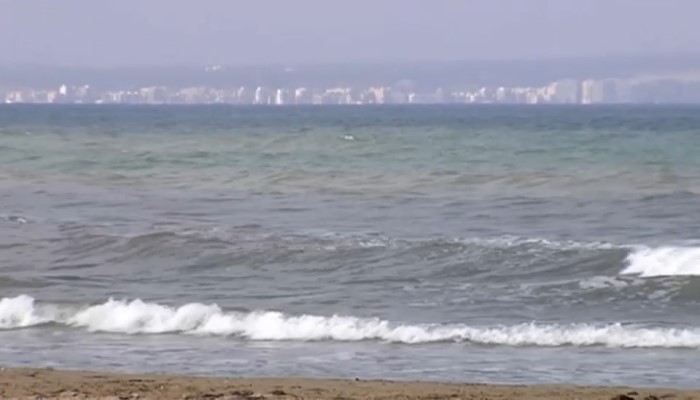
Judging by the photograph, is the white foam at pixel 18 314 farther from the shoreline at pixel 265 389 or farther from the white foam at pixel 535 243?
the white foam at pixel 535 243

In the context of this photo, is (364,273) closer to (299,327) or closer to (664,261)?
(664,261)

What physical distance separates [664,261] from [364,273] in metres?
3.53

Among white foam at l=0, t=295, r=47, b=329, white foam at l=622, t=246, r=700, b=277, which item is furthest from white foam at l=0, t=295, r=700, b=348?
white foam at l=622, t=246, r=700, b=277

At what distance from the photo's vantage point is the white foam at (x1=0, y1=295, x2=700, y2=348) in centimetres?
1321

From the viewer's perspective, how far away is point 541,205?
2539 cm

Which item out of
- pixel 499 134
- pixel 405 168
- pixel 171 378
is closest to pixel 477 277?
pixel 171 378

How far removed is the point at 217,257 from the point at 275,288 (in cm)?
262

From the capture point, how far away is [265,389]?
10.2 meters

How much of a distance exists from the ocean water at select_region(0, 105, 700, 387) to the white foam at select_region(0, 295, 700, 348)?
3cm

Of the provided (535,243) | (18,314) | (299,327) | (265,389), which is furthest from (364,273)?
(265,389)

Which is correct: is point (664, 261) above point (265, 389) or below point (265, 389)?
below

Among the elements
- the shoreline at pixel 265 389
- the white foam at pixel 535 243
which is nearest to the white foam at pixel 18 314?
the shoreline at pixel 265 389

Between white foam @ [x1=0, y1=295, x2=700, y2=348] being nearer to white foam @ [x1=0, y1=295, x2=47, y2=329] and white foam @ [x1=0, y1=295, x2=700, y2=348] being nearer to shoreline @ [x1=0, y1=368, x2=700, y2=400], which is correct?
white foam @ [x1=0, y1=295, x2=47, y2=329]

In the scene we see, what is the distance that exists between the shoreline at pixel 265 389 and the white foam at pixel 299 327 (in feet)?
8.10
